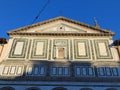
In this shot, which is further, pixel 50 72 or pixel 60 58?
pixel 60 58

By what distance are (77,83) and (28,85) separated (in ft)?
9.11

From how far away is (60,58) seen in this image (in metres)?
16.9

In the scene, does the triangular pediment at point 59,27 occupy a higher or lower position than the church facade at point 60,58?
higher

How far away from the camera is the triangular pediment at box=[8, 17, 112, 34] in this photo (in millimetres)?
18616

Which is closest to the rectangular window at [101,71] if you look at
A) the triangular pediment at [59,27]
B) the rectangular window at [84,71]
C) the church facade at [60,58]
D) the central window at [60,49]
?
the church facade at [60,58]

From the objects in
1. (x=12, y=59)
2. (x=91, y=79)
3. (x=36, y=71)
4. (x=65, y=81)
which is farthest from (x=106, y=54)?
(x=12, y=59)

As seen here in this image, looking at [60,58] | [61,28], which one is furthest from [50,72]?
[61,28]

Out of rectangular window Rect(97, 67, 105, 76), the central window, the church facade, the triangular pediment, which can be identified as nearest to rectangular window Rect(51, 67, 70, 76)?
the church facade

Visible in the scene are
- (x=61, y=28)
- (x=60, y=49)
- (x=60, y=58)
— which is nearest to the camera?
(x=60, y=58)

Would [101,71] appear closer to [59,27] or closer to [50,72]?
[50,72]

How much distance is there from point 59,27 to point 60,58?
2941 mm

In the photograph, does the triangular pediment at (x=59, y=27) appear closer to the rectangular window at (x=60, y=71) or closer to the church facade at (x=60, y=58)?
the church facade at (x=60, y=58)

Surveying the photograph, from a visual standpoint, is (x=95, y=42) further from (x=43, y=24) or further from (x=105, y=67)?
(x=43, y=24)

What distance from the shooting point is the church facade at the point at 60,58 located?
50.1ft
